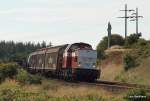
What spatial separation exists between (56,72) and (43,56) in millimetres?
7497

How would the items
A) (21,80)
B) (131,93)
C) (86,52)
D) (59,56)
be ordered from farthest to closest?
(59,56) → (86,52) → (21,80) → (131,93)

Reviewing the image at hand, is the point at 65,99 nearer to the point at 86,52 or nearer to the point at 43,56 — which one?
the point at 86,52

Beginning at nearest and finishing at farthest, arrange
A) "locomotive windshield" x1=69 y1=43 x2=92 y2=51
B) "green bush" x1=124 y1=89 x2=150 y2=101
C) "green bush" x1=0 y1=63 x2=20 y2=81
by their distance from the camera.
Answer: "green bush" x1=124 y1=89 x2=150 y2=101 < "green bush" x1=0 y1=63 x2=20 y2=81 < "locomotive windshield" x1=69 y1=43 x2=92 y2=51

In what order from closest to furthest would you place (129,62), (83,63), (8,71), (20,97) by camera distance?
(20,97) < (83,63) < (8,71) < (129,62)

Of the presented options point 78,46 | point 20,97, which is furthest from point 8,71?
point 20,97

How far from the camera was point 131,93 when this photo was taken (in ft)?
74.7

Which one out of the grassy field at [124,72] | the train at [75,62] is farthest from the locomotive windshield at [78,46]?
the grassy field at [124,72]

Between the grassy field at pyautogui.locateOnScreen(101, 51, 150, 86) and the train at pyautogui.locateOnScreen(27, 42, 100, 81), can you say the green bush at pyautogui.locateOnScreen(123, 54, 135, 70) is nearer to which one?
the grassy field at pyautogui.locateOnScreen(101, 51, 150, 86)

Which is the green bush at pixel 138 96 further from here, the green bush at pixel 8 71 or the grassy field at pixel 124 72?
the green bush at pixel 8 71

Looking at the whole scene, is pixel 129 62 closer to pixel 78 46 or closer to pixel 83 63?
pixel 78 46

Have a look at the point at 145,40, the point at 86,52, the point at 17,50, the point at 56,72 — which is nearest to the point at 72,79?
the point at 86,52

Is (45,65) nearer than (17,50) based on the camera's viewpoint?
Yes

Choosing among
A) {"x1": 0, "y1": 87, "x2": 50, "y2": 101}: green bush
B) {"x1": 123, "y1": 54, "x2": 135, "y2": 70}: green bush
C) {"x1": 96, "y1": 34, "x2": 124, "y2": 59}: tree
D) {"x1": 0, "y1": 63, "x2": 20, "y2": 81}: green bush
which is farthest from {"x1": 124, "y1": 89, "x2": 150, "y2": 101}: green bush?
{"x1": 96, "y1": 34, "x2": 124, "y2": 59}: tree

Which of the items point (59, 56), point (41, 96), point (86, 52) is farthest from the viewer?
point (59, 56)
